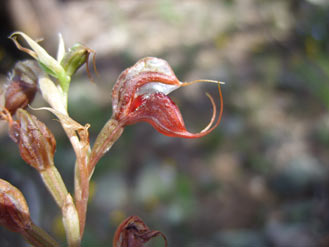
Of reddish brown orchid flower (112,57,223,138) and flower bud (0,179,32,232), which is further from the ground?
reddish brown orchid flower (112,57,223,138)

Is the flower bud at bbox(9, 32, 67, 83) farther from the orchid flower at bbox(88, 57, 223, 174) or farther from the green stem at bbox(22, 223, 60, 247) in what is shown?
the green stem at bbox(22, 223, 60, 247)

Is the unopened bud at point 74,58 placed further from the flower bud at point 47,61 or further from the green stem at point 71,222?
the green stem at point 71,222

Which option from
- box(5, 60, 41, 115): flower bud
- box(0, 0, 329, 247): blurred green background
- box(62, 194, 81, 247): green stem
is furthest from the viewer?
box(0, 0, 329, 247): blurred green background

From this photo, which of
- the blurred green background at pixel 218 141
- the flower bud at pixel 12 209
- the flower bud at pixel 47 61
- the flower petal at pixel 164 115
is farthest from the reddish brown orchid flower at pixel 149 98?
the blurred green background at pixel 218 141

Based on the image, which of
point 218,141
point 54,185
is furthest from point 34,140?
point 218,141

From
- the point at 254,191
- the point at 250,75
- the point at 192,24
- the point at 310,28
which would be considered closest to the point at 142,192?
the point at 254,191

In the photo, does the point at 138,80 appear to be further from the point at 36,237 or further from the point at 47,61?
the point at 36,237

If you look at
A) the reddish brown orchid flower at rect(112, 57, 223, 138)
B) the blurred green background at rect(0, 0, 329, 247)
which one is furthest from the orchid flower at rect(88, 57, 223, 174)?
the blurred green background at rect(0, 0, 329, 247)
